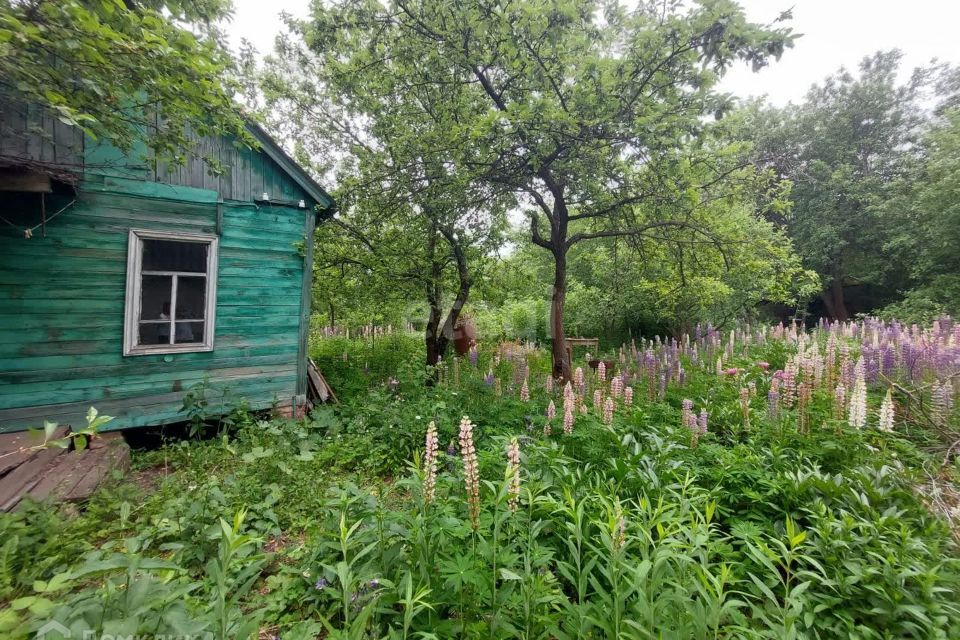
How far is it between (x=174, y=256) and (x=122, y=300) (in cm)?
91

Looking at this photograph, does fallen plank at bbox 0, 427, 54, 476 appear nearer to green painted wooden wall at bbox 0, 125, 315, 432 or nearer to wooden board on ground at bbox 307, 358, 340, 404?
green painted wooden wall at bbox 0, 125, 315, 432

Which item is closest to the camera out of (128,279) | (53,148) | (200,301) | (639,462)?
(639,462)

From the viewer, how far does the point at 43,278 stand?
16.6 feet

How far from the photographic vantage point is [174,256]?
233 inches

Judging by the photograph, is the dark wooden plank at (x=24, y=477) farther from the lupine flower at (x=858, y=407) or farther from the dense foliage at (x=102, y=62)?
the lupine flower at (x=858, y=407)

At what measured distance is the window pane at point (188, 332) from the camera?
5.92 meters

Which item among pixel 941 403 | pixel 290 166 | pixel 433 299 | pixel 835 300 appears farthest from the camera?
pixel 835 300

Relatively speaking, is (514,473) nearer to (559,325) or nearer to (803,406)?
(803,406)

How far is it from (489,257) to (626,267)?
463 cm

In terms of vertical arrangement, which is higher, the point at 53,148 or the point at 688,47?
the point at 688,47

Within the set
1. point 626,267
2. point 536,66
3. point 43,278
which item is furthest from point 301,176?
point 626,267

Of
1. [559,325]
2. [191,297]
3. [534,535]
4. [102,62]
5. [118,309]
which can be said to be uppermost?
[102,62]

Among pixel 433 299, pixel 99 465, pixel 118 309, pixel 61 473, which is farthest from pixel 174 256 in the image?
pixel 433 299

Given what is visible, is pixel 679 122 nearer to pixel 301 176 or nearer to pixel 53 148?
pixel 301 176
